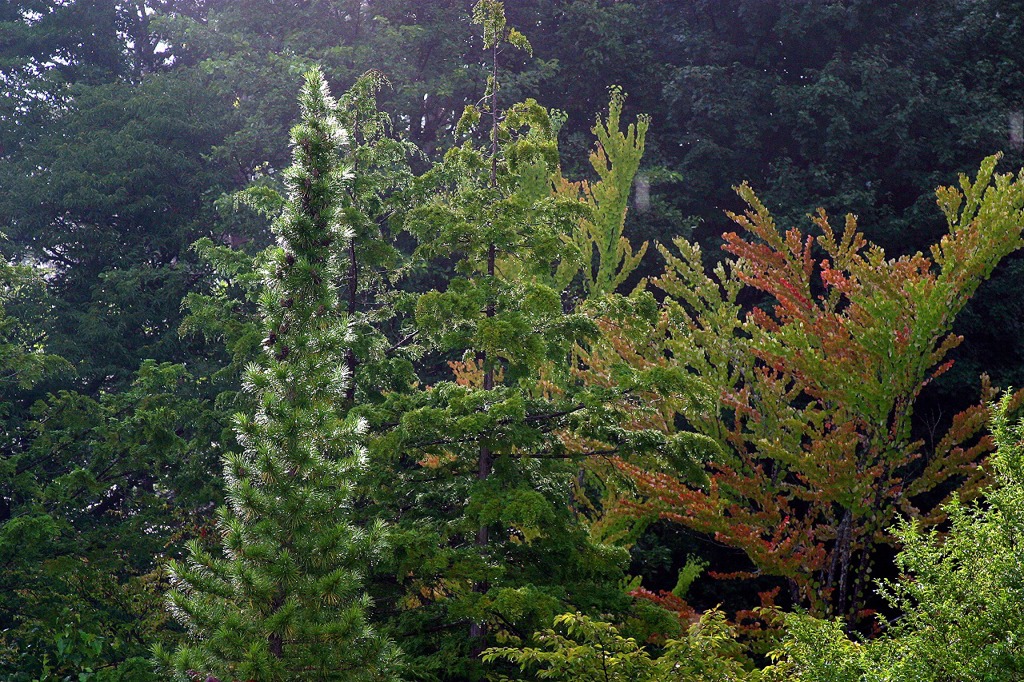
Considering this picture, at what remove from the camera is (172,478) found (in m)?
11.6

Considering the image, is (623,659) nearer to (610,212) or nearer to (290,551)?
(290,551)

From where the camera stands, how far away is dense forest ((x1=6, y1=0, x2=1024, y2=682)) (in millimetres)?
5980

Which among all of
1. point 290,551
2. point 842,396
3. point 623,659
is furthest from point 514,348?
point 842,396

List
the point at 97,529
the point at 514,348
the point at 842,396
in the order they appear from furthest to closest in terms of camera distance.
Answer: the point at 97,529 → the point at 842,396 → the point at 514,348

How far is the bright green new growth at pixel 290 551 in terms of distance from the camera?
18.6ft

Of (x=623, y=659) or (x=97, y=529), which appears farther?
(x=97, y=529)

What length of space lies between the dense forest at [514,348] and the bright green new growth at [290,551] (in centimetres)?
3

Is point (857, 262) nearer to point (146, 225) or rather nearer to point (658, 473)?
point (658, 473)

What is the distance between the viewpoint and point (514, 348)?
7184 millimetres

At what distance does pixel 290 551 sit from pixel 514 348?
87.5 inches

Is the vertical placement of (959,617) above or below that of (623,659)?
below

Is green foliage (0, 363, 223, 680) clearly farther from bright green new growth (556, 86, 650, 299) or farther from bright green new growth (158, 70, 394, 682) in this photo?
bright green new growth (556, 86, 650, 299)

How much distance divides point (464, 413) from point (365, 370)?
173 cm

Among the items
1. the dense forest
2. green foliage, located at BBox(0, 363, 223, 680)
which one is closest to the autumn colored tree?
the dense forest
